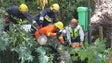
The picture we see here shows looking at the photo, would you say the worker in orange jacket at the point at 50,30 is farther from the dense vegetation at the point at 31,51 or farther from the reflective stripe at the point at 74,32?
the reflective stripe at the point at 74,32

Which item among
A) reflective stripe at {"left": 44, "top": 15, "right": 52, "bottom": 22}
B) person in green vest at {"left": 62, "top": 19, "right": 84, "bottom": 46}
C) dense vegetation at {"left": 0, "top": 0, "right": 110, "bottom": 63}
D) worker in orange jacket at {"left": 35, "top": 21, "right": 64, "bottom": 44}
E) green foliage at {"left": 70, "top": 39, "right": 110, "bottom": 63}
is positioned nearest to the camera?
green foliage at {"left": 70, "top": 39, "right": 110, "bottom": 63}

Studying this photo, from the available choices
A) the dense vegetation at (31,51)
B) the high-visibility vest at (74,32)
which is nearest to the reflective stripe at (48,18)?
the high-visibility vest at (74,32)

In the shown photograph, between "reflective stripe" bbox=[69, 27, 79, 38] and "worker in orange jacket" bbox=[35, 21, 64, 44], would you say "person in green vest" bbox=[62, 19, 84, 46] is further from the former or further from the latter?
"worker in orange jacket" bbox=[35, 21, 64, 44]

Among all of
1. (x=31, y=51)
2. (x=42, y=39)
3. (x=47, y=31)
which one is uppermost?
(x=47, y=31)

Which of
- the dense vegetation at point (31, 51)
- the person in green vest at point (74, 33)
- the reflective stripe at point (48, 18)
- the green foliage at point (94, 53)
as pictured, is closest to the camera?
the green foliage at point (94, 53)

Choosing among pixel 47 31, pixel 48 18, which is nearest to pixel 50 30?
pixel 47 31

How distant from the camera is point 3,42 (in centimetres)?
981

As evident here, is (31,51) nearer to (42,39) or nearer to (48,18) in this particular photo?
(42,39)

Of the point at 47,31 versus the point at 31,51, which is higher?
the point at 47,31

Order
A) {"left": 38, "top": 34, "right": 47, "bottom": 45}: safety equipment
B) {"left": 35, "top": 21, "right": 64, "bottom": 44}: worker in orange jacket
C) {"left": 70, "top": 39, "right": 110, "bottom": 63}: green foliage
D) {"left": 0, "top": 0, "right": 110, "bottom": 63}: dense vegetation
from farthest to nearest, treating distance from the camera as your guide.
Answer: {"left": 35, "top": 21, "right": 64, "bottom": 44}: worker in orange jacket
{"left": 38, "top": 34, "right": 47, "bottom": 45}: safety equipment
{"left": 0, "top": 0, "right": 110, "bottom": 63}: dense vegetation
{"left": 70, "top": 39, "right": 110, "bottom": 63}: green foliage

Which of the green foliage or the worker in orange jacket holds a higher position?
the worker in orange jacket

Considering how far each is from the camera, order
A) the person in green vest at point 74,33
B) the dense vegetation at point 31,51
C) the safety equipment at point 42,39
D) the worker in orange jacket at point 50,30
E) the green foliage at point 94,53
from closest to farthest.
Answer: the green foliage at point 94,53
the dense vegetation at point 31,51
the safety equipment at point 42,39
the worker in orange jacket at point 50,30
the person in green vest at point 74,33

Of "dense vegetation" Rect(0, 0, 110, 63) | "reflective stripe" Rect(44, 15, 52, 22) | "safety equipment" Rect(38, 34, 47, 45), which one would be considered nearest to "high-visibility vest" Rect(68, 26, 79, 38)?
"reflective stripe" Rect(44, 15, 52, 22)

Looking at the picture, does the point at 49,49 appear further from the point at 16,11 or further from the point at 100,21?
the point at 100,21
